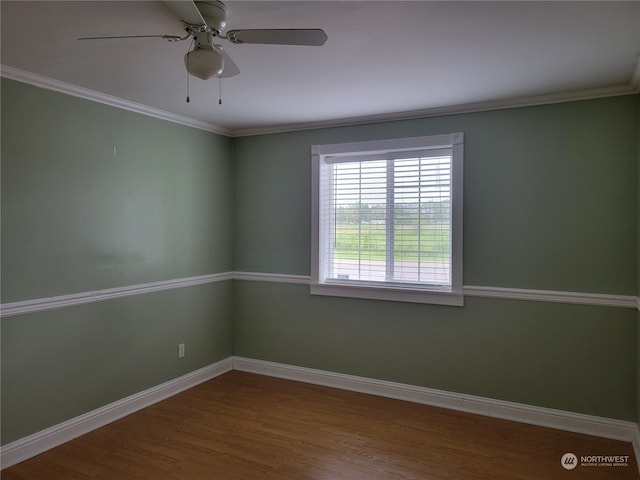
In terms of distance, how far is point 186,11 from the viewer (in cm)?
177

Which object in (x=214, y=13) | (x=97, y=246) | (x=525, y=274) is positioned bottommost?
(x=525, y=274)

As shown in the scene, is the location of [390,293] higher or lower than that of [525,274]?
lower

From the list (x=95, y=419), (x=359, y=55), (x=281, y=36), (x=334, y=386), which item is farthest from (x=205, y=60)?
(x=334, y=386)

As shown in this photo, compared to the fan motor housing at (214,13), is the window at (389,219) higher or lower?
lower

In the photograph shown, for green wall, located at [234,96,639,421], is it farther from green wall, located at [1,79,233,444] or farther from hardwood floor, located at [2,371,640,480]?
green wall, located at [1,79,233,444]

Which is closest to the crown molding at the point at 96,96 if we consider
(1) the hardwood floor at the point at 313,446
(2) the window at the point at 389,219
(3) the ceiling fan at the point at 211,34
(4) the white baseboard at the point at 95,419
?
(2) the window at the point at 389,219

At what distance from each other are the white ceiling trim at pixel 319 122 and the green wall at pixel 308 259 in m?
0.05

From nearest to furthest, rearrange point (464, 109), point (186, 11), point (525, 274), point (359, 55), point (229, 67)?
1. point (186, 11)
2. point (229, 67)
3. point (359, 55)
4. point (525, 274)
5. point (464, 109)

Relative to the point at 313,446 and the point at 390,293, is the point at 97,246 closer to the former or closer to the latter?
the point at 313,446

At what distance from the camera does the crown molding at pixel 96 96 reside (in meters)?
2.66

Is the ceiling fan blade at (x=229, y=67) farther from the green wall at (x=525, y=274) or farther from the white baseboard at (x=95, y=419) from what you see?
the white baseboard at (x=95, y=419)

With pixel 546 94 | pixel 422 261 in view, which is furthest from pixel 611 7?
pixel 422 261

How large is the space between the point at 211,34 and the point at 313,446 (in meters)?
2.55

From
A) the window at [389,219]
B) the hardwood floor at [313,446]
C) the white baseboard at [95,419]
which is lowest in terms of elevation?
the hardwood floor at [313,446]
